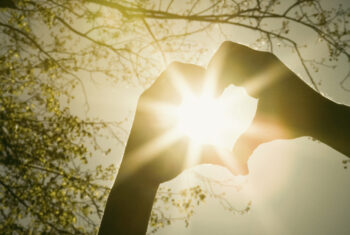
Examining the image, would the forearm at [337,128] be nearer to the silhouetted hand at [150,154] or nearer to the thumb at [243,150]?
the thumb at [243,150]

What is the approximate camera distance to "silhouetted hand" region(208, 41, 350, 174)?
6.20 ft

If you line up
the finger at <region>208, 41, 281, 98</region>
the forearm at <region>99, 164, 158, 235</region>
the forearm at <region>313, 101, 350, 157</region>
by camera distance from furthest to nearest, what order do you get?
the finger at <region>208, 41, 281, 98</region>, the forearm at <region>313, 101, 350, 157</region>, the forearm at <region>99, 164, 158, 235</region>

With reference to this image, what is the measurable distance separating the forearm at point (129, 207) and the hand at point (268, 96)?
2.84 feet

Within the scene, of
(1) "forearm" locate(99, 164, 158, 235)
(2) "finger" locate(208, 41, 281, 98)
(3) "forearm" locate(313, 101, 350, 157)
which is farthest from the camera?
(2) "finger" locate(208, 41, 281, 98)

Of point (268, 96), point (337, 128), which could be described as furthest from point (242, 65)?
point (337, 128)

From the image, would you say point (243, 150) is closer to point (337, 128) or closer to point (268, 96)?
point (268, 96)

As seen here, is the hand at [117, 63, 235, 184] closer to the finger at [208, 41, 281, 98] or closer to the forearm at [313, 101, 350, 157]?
the finger at [208, 41, 281, 98]

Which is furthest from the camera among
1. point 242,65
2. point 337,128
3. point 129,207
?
point 242,65

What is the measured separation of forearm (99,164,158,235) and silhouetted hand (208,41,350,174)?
Answer: 86 centimetres

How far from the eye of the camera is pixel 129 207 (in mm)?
1688

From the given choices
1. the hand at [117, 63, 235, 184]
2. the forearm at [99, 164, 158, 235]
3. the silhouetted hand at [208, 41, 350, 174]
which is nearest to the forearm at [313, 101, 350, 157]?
the silhouetted hand at [208, 41, 350, 174]

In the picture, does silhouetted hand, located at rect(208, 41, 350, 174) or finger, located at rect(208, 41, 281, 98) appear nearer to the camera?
silhouetted hand, located at rect(208, 41, 350, 174)

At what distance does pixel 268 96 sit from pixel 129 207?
51.9 inches

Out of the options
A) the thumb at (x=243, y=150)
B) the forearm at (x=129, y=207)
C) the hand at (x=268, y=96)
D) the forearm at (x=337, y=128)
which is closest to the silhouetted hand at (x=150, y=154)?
the forearm at (x=129, y=207)
